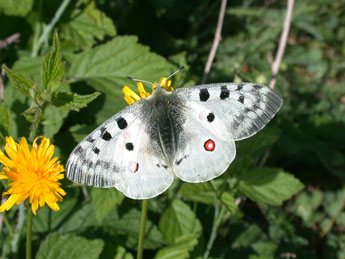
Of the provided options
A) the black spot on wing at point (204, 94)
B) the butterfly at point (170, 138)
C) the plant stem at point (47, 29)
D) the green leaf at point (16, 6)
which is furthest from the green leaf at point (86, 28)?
the black spot on wing at point (204, 94)

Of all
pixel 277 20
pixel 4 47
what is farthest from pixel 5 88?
pixel 277 20

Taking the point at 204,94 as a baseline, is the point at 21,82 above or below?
above

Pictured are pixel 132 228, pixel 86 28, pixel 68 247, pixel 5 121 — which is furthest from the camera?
pixel 86 28

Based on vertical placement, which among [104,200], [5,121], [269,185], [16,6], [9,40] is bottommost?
[269,185]

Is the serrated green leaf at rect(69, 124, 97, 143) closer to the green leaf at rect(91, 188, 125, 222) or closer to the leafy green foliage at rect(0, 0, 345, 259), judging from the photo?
the leafy green foliage at rect(0, 0, 345, 259)

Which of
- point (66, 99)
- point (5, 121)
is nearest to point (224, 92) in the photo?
point (66, 99)

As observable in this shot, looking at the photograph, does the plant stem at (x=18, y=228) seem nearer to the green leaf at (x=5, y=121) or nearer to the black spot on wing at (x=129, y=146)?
the green leaf at (x=5, y=121)

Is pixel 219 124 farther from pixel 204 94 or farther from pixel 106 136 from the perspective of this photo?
pixel 106 136

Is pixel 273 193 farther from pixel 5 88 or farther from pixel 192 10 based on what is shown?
pixel 192 10
